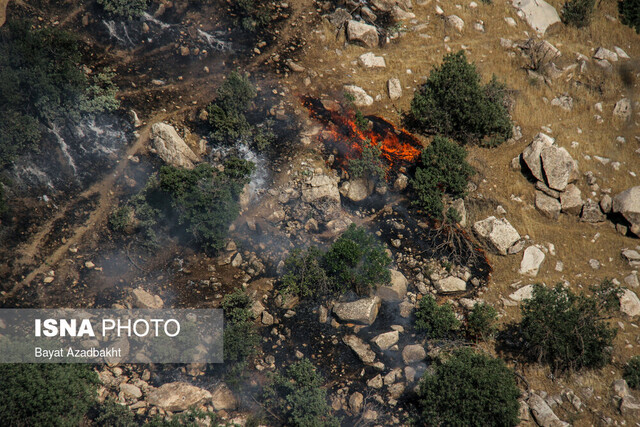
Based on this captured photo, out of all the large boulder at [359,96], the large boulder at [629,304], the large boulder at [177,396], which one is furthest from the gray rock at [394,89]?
Result: the large boulder at [177,396]

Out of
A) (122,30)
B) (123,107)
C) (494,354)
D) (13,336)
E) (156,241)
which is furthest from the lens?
(122,30)

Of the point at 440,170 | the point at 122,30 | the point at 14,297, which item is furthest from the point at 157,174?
the point at 440,170

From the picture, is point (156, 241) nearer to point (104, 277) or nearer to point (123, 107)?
point (104, 277)

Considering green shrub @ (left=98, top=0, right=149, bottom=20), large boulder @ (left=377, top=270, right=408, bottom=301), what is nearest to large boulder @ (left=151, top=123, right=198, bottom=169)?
green shrub @ (left=98, top=0, right=149, bottom=20)

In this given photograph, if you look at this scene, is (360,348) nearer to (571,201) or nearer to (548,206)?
(548,206)

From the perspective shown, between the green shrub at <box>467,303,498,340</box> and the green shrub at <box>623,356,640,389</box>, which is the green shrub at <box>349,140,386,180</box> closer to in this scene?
the green shrub at <box>467,303,498,340</box>

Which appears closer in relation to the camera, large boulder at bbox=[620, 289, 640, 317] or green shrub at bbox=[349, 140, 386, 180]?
large boulder at bbox=[620, 289, 640, 317]
